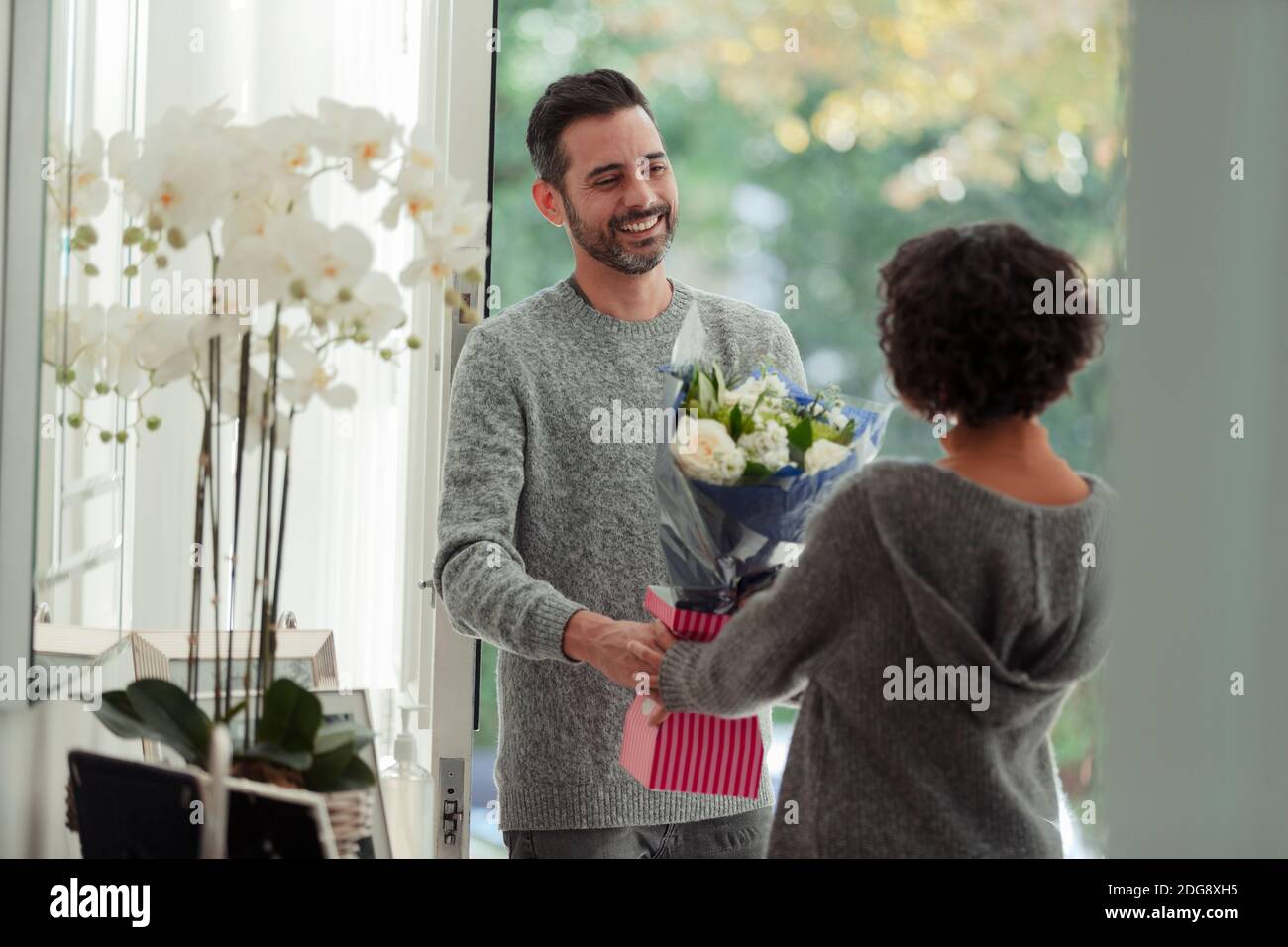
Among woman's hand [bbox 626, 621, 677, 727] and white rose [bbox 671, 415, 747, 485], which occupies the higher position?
white rose [bbox 671, 415, 747, 485]

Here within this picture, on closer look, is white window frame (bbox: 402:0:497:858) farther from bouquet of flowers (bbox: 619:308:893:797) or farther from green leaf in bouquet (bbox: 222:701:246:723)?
green leaf in bouquet (bbox: 222:701:246:723)

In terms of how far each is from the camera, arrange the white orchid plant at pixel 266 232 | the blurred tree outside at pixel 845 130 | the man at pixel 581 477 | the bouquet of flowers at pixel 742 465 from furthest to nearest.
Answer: the blurred tree outside at pixel 845 130 → the man at pixel 581 477 → the bouquet of flowers at pixel 742 465 → the white orchid plant at pixel 266 232

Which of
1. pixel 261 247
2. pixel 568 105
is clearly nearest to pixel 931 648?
pixel 261 247

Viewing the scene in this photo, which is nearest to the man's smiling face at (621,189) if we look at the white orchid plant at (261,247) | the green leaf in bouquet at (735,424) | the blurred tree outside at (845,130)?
the green leaf in bouquet at (735,424)

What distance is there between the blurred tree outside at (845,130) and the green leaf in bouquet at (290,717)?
90.9 inches

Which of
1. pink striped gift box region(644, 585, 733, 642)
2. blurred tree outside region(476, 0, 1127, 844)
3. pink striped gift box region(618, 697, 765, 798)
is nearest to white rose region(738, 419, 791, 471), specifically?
pink striped gift box region(644, 585, 733, 642)

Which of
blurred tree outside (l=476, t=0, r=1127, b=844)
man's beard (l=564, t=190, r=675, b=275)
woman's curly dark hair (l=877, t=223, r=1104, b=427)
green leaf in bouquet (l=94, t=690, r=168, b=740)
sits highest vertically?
blurred tree outside (l=476, t=0, r=1127, b=844)

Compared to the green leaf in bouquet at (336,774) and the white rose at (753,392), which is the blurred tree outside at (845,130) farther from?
the green leaf in bouquet at (336,774)

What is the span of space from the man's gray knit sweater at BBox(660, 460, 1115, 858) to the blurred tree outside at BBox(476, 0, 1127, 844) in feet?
6.95

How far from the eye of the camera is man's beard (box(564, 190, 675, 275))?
5.65 ft

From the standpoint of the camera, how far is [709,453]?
48.7 inches

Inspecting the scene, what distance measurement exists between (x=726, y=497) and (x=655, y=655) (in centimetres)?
23

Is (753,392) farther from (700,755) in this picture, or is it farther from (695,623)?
(700,755)

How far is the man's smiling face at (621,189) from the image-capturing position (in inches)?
67.0
